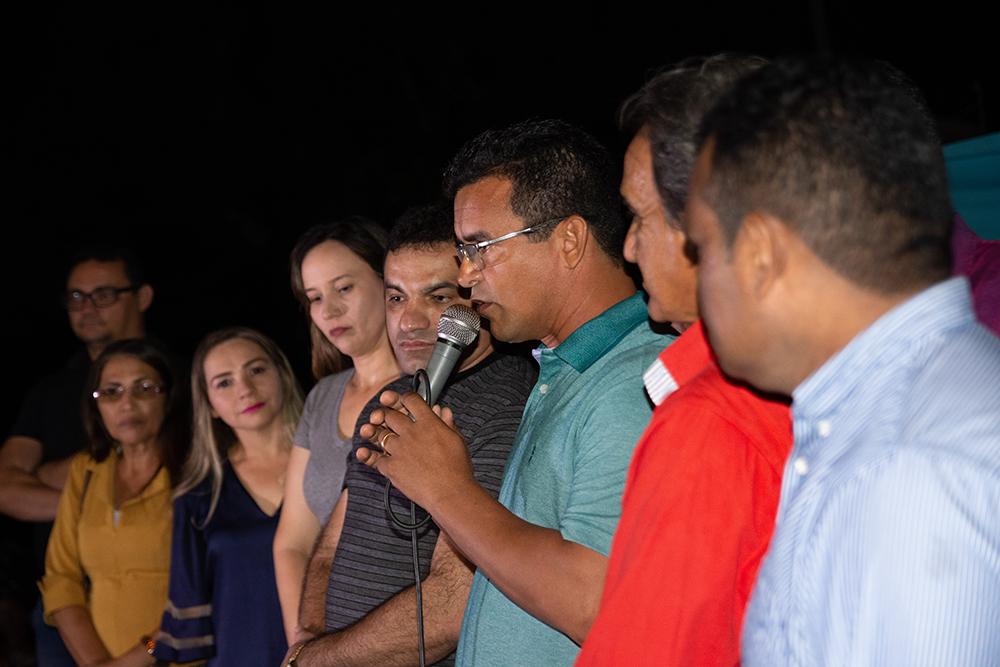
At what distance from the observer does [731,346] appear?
49.9 inches

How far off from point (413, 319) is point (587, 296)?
2.71 ft

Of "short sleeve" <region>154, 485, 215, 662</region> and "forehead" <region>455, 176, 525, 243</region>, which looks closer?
"forehead" <region>455, 176, 525, 243</region>

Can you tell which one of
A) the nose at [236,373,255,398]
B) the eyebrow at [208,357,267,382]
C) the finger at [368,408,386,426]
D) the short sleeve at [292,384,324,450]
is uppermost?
the finger at [368,408,386,426]

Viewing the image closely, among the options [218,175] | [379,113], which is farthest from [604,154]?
[218,175]

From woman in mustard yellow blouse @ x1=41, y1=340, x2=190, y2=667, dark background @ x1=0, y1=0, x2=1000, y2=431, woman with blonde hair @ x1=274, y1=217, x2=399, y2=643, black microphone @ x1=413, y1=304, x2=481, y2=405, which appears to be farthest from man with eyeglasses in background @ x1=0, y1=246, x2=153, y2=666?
black microphone @ x1=413, y1=304, x2=481, y2=405

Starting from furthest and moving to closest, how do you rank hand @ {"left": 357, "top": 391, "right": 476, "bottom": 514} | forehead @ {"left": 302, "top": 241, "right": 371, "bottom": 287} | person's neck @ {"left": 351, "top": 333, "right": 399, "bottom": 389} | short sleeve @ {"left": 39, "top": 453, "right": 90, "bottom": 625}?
short sleeve @ {"left": 39, "top": 453, "right": 90, "bottom": 625} < forehead @ {"left": 302, "top": 241, "right": 371, "bottom": 287} < person's neck @ {"left": 351, "top": 333, "right": 399, "bottom": 389} < hand @ {"left": 357, "top": 391, "right": 476, "bottom": 514}

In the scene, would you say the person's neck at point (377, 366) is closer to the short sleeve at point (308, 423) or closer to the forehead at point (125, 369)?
the short sleeve at point (308, 423)

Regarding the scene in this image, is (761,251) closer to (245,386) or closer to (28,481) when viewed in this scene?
(245,386)

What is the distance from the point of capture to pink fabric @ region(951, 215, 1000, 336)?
1.96m

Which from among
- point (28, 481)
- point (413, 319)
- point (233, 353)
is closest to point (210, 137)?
point (28, 481)

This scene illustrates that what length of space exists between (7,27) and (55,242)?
158 centimetres

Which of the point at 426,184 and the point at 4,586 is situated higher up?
the point at 426,184

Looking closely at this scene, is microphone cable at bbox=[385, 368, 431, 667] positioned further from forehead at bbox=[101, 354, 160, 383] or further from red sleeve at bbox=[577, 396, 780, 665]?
forehead at bbox=[101, 354, 160, 383]

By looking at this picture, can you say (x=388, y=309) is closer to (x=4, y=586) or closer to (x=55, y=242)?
(x=4, y=586)
